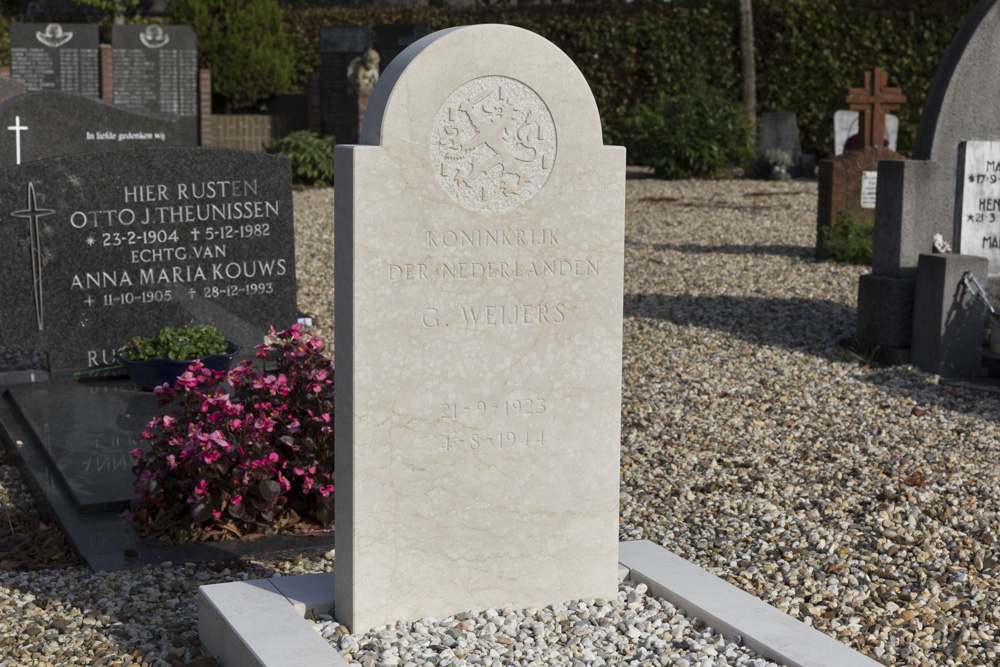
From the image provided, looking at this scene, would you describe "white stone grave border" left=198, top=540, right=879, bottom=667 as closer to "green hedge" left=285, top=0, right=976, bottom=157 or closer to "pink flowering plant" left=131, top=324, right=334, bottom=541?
"pink flowering plant" left=131, top=324, right=334, bottom=541

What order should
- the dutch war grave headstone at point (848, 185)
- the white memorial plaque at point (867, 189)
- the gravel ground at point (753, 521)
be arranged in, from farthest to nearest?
the white memorial plaque at point (867, 189), the dutch war grave headstone at point (848, 185), the gravel ground at point (753, 521)

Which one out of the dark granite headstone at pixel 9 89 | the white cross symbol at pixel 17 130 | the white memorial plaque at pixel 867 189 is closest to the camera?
the white cross symbol at pixel 17 130

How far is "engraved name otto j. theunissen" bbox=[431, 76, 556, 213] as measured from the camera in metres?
3.06

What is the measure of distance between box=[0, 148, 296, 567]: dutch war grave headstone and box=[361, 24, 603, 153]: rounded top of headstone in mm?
3131

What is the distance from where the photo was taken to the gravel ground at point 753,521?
130 inches

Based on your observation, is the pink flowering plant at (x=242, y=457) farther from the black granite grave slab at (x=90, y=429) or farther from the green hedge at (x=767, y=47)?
the green hedge at (x=767, y=47)

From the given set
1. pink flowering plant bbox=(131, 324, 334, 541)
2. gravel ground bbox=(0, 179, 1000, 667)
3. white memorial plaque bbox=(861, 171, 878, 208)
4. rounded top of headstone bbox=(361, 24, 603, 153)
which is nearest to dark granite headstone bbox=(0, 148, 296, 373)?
gravel ground bbox=(0, 179, 1000, 667)

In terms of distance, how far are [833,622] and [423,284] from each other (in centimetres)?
177

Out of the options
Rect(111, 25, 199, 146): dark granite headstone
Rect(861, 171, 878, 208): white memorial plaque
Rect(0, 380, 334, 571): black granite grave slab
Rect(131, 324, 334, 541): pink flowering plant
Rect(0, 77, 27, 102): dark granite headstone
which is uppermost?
Rect(111, 25, 199, 146): dark granite headstone

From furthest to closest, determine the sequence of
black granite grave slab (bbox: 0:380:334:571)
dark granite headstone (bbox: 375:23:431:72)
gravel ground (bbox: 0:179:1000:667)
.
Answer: dark granite headstone (bbox: 375:23:431:72)
black granite grave slab (bbox: 0:380:334:571)
gravel ground (bbox: 0:179:1000:667)

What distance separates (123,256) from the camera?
6.18 m

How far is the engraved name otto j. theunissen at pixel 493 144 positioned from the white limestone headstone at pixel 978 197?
4.63 meters

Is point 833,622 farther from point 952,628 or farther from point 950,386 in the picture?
point 950,386

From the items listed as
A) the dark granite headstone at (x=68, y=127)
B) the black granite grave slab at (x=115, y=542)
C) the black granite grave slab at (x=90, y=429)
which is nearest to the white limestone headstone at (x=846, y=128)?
the dark granite headstone at (x=68, y=127)
